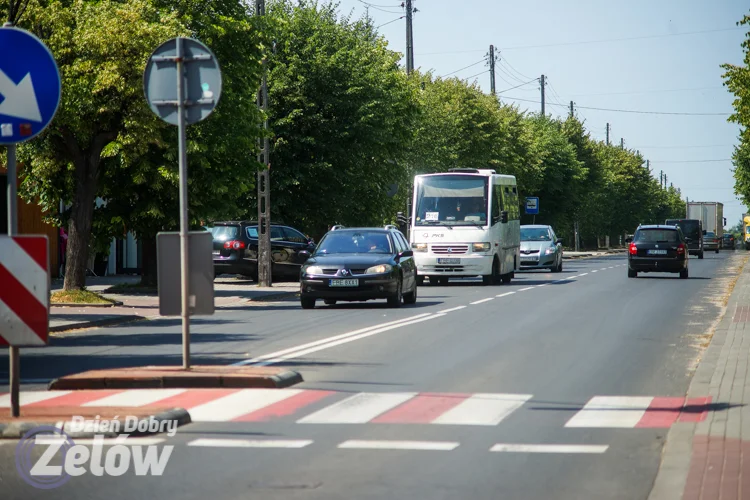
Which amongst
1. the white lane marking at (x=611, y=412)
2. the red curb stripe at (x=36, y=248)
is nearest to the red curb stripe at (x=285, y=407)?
the red curb stripe at (x=36, y=248)

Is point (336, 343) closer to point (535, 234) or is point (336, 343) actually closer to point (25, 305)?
point (25, 305)

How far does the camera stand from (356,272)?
23.8 m

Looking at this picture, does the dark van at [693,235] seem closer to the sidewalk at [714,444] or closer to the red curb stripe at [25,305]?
the sidewalk at [714,444]

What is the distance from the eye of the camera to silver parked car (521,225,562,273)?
46.9 metres

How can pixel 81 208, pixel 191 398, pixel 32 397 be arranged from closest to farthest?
pixel 191 398, pixel 32 397, pixel 81 208

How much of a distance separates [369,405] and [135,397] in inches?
77.8

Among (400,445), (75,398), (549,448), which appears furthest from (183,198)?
(549,448)

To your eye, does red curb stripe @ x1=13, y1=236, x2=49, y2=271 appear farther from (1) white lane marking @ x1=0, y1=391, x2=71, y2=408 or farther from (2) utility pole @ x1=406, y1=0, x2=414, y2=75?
(2) utility pole @ x1=406, y1=0, x2=414, y2=75

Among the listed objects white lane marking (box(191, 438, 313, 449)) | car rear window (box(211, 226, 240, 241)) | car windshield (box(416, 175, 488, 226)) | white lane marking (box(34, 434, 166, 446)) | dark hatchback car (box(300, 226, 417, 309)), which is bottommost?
white lane marking (box(191, 438, 313, 449))

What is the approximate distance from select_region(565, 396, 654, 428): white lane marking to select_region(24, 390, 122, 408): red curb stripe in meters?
3.93

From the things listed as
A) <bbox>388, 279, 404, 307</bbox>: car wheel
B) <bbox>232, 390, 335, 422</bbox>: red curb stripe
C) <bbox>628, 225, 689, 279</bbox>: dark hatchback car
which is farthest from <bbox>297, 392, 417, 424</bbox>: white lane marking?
<bbox>628, 225, 689, 279</bbox>: dark hatchback car

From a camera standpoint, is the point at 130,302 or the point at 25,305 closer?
the point at 25,305

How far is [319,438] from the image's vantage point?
8602mm

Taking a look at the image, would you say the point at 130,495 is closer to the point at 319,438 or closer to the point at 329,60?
the point at 319,438
